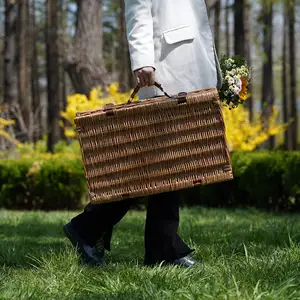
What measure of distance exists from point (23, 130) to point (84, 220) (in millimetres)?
13034

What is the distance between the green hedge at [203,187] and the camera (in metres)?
8.49

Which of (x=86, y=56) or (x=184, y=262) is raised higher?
(x=86, y=56)

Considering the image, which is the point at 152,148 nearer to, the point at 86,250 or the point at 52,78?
the point at 86,250

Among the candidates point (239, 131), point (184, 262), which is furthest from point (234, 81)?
point (239, 131)

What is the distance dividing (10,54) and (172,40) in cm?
1383

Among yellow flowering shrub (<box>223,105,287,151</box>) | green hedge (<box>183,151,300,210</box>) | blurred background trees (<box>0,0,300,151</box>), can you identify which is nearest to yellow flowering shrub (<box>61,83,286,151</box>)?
yellow flowering shrub (<box>223,105,287,151</box>)

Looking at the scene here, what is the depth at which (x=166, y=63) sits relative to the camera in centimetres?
370

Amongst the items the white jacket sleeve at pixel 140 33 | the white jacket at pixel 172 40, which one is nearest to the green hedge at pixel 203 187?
the white jacket at pixel 172 40

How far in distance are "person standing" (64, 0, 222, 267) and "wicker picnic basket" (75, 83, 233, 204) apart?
171 millimetres

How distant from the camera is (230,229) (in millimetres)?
5809

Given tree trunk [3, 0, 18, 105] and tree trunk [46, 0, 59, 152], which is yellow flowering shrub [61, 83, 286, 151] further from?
tree trunk [46, 0, 59, 152]

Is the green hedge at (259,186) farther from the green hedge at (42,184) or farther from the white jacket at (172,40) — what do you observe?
the white jacket at (172,40)

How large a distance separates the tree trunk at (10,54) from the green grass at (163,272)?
1149cm

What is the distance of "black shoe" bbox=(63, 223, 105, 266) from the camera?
3.90 meters
